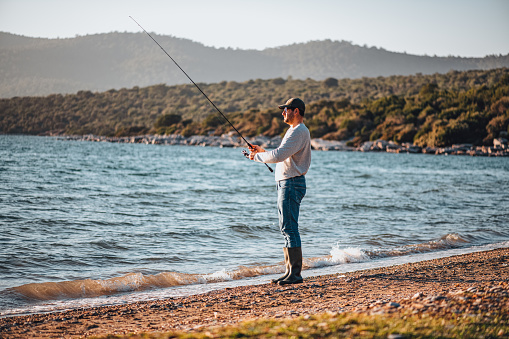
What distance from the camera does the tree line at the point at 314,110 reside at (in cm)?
5957

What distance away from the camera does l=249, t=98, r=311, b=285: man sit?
5.68m

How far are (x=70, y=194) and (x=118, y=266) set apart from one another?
9.23 m

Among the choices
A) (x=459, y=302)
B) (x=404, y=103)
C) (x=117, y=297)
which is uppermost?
(x=404, y=103)

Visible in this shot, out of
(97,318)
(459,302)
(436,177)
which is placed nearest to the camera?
(459,302)

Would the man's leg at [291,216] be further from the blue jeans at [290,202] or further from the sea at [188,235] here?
the sea at [188,235]

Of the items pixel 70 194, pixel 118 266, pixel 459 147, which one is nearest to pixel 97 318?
pixel 118 266

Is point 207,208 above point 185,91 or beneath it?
beneath

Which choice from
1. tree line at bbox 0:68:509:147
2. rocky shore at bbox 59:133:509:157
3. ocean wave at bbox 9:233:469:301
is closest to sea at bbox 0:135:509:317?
ocean wave at bbox 9:233:469:301

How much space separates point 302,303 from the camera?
16.1 ft

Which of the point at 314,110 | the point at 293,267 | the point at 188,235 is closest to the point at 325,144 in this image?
the point at 314,110

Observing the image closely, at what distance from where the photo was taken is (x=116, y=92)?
13162cm

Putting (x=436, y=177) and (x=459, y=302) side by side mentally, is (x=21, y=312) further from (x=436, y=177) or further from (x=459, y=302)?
(x=436, y=177)

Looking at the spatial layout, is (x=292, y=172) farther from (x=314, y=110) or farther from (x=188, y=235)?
(x=314, y=110)

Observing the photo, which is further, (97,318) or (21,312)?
(21,312)
